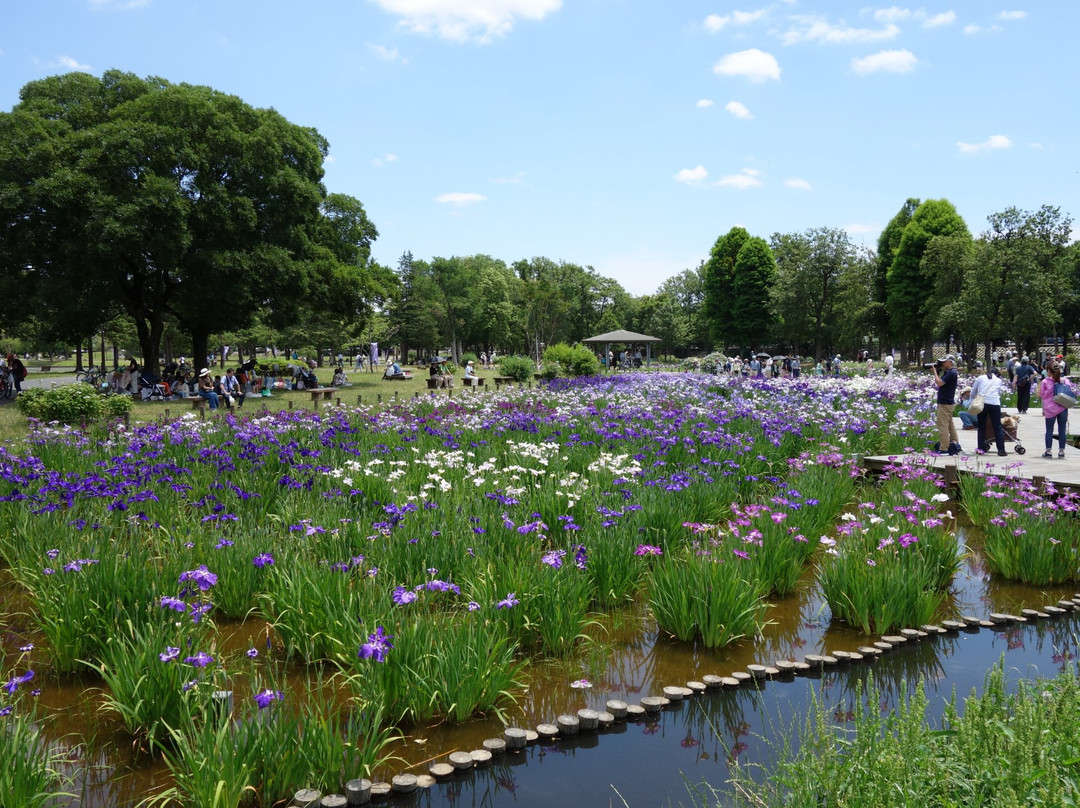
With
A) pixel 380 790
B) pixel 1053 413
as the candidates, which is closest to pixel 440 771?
pixel 380 790

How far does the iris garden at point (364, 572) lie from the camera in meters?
3.44

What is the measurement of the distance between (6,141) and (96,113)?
3397 millimetres

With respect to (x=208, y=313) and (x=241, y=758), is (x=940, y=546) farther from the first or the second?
(x=208, y=313)

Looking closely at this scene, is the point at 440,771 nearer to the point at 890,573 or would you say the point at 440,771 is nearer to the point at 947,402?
the point at 890,573

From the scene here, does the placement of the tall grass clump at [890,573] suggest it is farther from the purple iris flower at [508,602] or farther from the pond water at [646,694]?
the purple iris flower at [508,602]

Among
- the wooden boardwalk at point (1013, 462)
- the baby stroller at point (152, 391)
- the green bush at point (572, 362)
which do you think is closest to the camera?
the wooden boardwalk at point (1013, 462)

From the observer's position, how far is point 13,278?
24.9 metres

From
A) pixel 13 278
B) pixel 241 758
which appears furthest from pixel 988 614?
pixel 13 278

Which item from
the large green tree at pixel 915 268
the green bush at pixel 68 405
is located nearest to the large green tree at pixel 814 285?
the large green tree at pixel 915 268

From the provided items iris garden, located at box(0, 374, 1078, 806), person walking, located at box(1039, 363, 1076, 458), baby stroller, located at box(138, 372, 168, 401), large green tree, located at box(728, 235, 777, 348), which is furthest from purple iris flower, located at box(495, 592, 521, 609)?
large green tree, located at box(728, 235, 777, 348)

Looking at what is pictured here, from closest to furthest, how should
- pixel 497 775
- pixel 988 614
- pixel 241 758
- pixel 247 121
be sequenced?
pixel 241 758, pixel 497 775, pixel 988 614, pixel 247 121

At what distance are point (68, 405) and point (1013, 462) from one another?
1704 cm

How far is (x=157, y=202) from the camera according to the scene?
23.4 m

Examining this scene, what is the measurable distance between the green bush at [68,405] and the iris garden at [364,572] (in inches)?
254
